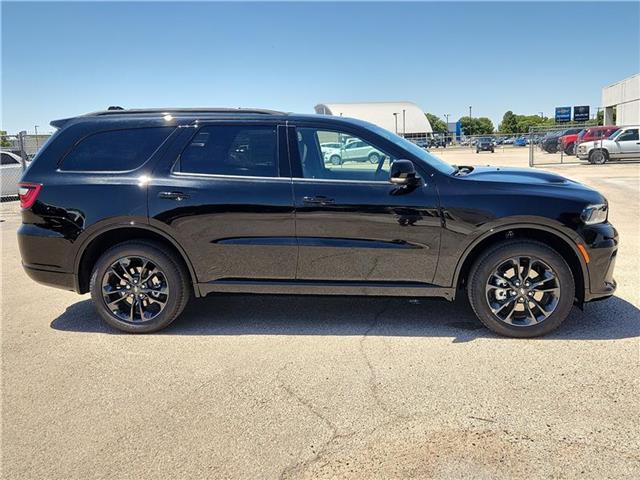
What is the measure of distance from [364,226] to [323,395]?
143 centimetres

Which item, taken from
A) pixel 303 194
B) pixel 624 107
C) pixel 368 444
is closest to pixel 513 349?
pixel 368 444

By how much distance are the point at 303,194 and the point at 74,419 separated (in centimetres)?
228

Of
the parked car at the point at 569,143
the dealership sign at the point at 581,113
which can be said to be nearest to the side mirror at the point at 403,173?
the parked car at the point at 569,143

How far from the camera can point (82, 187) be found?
173 inches

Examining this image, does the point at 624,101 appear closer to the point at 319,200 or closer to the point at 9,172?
the point at 9,172

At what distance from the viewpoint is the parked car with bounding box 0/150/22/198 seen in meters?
A: 15.3

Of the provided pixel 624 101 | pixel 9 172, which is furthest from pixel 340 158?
pixel 624 101

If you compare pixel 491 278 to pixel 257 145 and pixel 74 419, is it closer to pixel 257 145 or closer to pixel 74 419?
pixel 257 145

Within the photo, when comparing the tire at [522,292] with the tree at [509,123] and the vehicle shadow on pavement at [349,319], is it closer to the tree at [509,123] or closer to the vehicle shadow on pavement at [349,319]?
the vehicle shadow on pavement at [349,319]

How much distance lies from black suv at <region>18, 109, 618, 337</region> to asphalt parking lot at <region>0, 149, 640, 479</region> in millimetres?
383

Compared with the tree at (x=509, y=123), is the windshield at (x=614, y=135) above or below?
below

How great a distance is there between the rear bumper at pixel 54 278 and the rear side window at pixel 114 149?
93cm

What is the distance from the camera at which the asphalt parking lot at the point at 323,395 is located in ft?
8.90

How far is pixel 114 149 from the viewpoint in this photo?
448 centimetres
